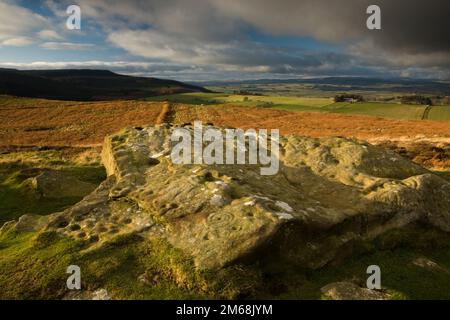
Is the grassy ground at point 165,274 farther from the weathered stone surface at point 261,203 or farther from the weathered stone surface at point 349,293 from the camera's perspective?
the weathered stone surface at point 261,203

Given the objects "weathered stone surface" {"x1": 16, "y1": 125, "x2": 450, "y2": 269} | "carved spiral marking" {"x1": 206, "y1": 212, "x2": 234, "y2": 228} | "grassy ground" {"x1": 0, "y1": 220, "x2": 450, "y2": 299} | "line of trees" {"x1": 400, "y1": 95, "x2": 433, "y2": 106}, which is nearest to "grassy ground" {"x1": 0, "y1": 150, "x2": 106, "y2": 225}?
"weathered stone surface" {"x1": 16, "y1": 125, "x2": 450, "y2": 269}

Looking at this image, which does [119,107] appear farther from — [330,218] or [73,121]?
[330,218]

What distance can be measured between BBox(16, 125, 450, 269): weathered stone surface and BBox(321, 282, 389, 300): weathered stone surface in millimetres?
1054

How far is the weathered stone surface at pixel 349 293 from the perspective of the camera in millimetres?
9789

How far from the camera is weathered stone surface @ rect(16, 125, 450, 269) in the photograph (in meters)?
10.8

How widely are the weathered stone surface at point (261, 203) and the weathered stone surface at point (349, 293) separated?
1.05 metres

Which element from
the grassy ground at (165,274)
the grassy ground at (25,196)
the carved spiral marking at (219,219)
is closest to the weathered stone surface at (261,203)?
the carved spiral marking at (219,219)

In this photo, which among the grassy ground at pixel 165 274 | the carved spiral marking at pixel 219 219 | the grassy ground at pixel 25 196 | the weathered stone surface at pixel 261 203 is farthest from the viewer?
the grassy ground at pixel 25 196

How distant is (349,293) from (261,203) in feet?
11.8

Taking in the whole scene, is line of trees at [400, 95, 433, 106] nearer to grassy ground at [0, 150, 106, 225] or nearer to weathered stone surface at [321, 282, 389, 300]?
grassy ground at [0, 150, 106, 225]

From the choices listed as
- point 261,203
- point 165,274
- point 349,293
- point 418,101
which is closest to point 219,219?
point 261,203

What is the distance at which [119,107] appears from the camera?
10106cm

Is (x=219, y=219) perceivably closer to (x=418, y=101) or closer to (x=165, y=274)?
(x=165, y=274)
